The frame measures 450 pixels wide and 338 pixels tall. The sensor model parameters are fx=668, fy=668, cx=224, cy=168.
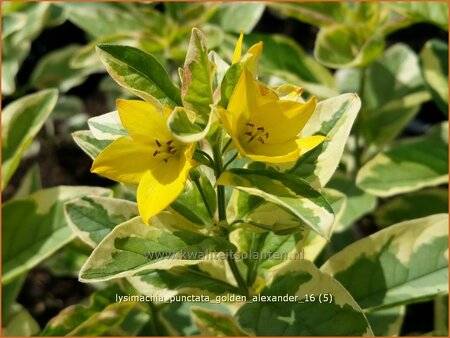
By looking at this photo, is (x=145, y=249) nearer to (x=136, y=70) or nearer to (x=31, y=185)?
(x=136, y=70)

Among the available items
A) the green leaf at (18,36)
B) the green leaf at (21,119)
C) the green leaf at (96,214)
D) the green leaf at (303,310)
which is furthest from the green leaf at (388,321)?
the green leaf at (18,36)

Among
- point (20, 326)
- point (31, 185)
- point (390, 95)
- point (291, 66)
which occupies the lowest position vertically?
point (20, 326)

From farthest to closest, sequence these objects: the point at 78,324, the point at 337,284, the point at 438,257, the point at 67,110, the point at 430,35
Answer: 1. the point at 430,35
2. the point at 67,110
3. the point at 78,324
4. the point at 438,257
5. the point at 337,284

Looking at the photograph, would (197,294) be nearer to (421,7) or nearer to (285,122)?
(285,122)

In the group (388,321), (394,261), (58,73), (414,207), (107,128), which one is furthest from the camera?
(58,73)

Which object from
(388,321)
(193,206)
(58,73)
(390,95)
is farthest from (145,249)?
(58,73)

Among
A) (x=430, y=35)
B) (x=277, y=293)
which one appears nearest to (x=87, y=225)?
(x=277, y=293)
